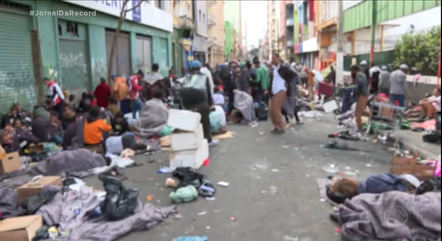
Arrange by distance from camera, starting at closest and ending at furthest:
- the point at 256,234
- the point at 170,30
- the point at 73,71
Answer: the point at 256,234
the point at 73,71
the point at 170,30

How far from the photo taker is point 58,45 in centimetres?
1234

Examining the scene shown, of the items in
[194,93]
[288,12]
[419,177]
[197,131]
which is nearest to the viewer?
[419,177]

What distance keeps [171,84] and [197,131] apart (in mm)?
11770

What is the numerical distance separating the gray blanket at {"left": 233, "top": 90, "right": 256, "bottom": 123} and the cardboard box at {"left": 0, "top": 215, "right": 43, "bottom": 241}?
27.5 ft

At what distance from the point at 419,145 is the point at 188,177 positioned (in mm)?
5296

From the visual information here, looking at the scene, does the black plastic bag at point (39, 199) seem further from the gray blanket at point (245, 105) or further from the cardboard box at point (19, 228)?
the gray blanket at point (245, 105)

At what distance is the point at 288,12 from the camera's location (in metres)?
68.1

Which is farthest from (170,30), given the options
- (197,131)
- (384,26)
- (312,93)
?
(197,131)

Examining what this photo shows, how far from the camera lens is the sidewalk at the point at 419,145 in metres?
7.97

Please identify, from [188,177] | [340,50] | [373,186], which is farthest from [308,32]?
[373,186]

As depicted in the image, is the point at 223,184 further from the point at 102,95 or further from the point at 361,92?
the point at 102,95

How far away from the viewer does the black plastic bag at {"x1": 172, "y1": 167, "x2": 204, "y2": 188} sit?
6090mm

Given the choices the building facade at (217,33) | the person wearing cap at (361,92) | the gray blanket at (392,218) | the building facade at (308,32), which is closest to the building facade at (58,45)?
the person wearing cap at (361,92)

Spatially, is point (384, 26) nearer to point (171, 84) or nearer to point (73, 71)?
point (171, 84)
